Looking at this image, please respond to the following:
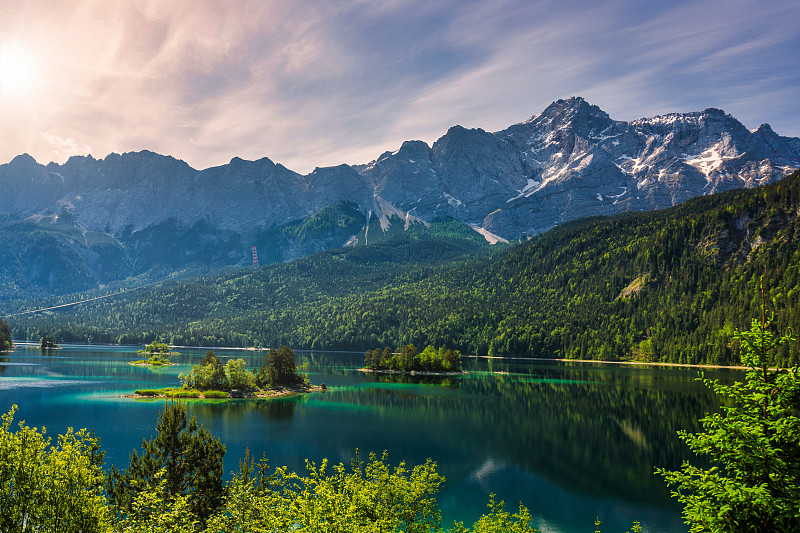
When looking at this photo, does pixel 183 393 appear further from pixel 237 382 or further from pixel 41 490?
pixel 41 490

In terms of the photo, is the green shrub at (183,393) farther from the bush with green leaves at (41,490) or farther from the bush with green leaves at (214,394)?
the bush with green leaves at (41,490)

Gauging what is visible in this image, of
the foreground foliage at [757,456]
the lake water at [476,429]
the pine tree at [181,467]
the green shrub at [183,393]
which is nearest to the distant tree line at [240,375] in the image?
the green shrub at [183,393]

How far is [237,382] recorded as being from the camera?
144 metres

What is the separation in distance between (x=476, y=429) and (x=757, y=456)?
7976 centimetres

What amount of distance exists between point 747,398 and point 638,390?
134 m

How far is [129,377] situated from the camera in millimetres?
172250

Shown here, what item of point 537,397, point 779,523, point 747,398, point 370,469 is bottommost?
point 537,397

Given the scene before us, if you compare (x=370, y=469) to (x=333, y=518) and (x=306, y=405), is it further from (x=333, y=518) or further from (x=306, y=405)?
(x=306, y=405)

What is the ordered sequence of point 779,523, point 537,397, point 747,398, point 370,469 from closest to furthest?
1. point 779,523
2. point 747,398
3. point 370,469
4. point 537,397

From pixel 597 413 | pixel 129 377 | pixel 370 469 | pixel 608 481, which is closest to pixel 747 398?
pixel 370 469

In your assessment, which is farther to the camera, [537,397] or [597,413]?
[537,397]

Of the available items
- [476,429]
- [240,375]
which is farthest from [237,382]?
[476,429]

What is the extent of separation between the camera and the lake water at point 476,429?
202 feet

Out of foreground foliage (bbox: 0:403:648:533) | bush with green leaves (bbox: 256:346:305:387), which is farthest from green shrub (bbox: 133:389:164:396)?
foreground foliage (bbox: 0:403:648:533)
